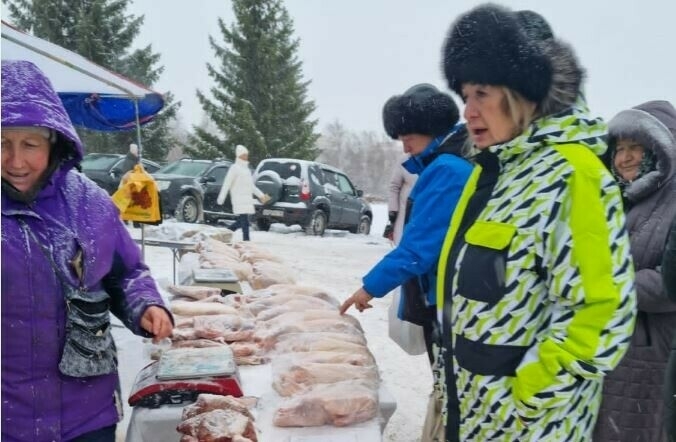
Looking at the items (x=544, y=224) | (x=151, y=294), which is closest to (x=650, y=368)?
(x=544, y=224)

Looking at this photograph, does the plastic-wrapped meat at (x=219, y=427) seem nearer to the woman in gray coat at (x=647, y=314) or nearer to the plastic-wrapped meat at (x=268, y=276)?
the woman in gray coat at (x=647, y=314)

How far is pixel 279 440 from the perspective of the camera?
97.1 inches

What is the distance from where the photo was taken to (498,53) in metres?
1.85

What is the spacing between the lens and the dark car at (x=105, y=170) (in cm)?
1536

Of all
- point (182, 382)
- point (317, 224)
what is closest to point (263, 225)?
point (317, 224)

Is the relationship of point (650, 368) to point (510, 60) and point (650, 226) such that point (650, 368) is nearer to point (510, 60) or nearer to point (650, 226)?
point (650, 226)

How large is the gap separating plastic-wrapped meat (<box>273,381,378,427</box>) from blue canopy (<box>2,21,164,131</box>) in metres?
4.51

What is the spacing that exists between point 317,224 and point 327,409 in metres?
13.3

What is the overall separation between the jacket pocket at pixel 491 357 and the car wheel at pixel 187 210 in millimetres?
13465

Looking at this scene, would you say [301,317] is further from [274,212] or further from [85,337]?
[274,212]

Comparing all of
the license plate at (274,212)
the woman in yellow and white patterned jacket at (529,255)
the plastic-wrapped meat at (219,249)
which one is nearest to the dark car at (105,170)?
the license plate at (274,212)

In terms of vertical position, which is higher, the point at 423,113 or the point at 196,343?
the point at 423,113

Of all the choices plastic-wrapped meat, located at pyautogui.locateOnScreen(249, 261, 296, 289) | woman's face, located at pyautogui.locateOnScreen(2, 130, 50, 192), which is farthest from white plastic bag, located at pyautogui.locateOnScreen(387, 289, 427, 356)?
woman's face, located at pyautogui.locateOnScreen(2, 130, 50, 192)

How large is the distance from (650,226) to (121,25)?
1238 inches
